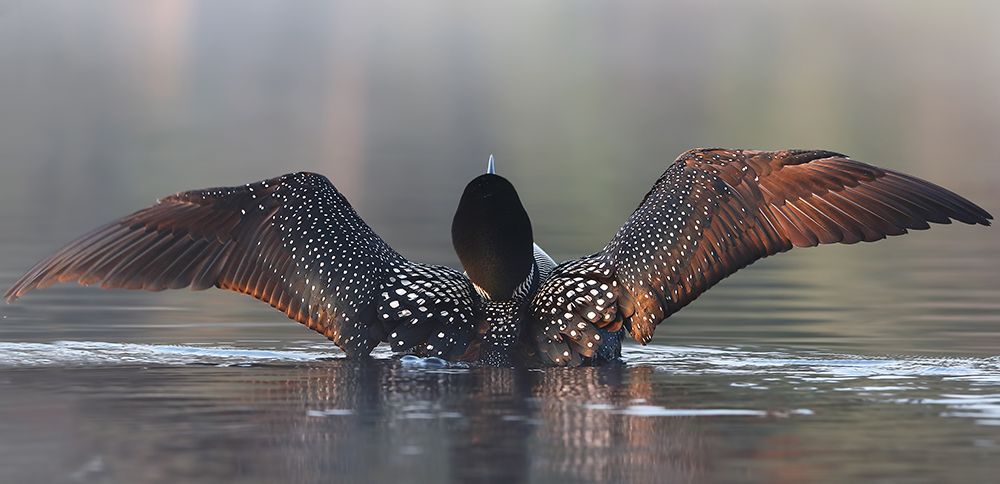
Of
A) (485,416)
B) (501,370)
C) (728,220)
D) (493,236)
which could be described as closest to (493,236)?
(493,236)

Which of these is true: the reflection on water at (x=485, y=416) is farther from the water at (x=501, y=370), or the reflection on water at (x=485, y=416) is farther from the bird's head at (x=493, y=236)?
the bird's head at (x=493, y=236)

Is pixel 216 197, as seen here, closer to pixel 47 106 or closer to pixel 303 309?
pixel 303 309

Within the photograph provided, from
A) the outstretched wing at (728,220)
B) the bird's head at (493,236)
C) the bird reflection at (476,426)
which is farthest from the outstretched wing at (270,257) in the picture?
the outstretched wing at (728,220)

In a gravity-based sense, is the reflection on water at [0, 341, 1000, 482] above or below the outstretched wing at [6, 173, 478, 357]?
below

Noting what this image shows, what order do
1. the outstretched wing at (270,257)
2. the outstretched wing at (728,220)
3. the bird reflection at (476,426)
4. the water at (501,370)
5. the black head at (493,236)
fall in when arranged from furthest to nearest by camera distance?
the outstretched wing at (270,257)
the outstretched wing at (728,220)
the black head at (493,236)
the water at (501,370)
the bird reflection at (476,426)

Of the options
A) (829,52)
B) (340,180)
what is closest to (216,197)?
(340,180)

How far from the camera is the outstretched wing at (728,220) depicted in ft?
34.7

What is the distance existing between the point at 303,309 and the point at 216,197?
0.72 metres

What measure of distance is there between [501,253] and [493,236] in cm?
9

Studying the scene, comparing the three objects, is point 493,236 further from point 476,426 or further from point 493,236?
point 476,426

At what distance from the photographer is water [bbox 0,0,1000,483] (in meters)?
7.86

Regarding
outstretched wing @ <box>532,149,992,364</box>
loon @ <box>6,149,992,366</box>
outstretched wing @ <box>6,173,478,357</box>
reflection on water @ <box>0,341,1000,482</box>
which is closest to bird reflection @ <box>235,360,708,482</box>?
reflection on water @ <box>0,341,1000,482</box>

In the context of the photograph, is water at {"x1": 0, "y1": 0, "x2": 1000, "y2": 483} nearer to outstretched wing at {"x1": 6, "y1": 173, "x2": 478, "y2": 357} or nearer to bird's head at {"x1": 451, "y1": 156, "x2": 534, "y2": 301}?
outstretched wing at {"x1": 6, "y1": 173, "x2": 478, "y2": 357}

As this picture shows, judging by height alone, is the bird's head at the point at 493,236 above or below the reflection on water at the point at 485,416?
above
